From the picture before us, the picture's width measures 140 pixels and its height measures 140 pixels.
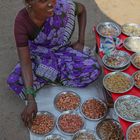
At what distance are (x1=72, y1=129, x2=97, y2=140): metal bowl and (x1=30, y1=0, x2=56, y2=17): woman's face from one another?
1.01m

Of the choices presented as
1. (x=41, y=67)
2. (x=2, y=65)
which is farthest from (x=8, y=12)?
(x=41, y=67)

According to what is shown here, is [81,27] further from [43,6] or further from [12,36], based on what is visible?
[12,36]

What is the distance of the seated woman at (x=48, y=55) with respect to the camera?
279cm

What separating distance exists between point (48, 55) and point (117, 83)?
2.31 feet

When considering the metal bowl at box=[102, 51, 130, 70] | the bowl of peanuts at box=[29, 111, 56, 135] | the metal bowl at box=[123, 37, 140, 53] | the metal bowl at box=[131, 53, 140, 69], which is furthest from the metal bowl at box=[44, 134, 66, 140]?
the metal bowl at box=[123, 37, 140, 53]

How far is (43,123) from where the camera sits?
2.88 meters

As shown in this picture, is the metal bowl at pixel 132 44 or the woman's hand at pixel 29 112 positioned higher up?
the metal bowl at pixel 132 44

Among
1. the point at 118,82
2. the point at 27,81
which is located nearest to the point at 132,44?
the point at 118,82

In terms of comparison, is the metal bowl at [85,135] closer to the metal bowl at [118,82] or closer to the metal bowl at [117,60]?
the metal bowl at [118,82]

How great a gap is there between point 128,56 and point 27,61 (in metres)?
0.92

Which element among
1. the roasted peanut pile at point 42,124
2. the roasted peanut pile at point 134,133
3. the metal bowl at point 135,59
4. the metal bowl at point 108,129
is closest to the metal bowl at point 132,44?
the metal bowl at point 135,59

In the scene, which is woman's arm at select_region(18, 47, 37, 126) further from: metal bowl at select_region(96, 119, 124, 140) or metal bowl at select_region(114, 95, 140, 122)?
metal bowl at select_region(114, 95, 140, 122)

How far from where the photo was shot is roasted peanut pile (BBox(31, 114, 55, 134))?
283cm

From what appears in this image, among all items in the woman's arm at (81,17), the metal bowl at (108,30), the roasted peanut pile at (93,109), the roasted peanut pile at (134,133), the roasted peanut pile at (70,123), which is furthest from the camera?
the metal bowl at (108,30)
